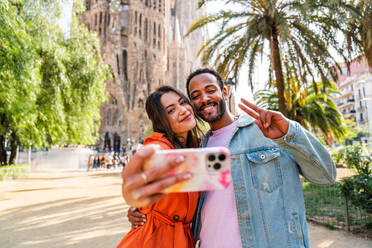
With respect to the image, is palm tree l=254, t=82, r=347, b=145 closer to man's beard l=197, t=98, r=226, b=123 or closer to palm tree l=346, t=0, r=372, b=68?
palm tree l=346, t=0, r=372, b=68

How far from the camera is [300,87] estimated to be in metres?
8.35

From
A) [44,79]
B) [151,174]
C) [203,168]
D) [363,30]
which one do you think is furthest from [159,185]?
[44,79]

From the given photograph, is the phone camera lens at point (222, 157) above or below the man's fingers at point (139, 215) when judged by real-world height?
above

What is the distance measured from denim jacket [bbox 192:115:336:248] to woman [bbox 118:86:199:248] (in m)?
0.33

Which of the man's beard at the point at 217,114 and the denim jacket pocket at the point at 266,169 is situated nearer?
the denim jacket pocket at the point at 266,169

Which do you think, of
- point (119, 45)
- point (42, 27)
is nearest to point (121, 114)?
point (119, 45)

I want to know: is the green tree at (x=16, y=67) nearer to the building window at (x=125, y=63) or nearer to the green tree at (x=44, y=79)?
→ the green tree at (x=44, y=79)

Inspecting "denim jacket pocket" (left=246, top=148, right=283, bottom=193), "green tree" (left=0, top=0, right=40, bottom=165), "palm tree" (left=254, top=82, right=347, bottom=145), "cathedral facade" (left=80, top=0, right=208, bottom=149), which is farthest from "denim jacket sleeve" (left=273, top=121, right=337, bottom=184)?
"cathedral facade" (left=80, top=0, right=208, bottom=149)

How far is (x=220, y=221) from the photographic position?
1484mm

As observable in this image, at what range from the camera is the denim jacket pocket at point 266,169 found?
1.46 meters

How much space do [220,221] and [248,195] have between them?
0.78 feet

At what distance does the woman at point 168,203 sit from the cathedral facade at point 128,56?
108 feet

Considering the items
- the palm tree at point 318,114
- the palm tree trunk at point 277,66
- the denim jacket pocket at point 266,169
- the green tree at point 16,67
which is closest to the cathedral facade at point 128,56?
the palm tree at point 318,114

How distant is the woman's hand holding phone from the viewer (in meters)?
0.90
